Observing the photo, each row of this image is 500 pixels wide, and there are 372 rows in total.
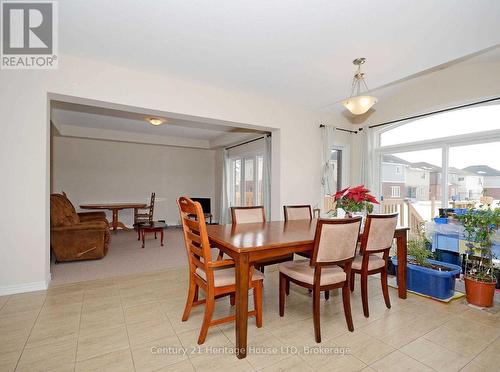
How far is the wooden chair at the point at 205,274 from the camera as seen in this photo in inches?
72.3

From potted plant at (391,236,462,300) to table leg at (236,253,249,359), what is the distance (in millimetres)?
2149

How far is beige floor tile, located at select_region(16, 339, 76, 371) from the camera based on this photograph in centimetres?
161

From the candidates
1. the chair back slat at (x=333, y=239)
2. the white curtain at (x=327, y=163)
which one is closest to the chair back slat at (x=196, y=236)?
the chair back slat at (x=333, y=239)

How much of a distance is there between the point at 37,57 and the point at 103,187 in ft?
14.7

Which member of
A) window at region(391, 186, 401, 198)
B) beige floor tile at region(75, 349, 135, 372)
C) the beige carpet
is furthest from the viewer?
window at region(391, 186, 401, 198)

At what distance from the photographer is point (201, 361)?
1686 mm

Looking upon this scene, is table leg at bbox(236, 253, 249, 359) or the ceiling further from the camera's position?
the ceiling

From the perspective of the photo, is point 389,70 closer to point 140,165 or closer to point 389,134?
point 389,134

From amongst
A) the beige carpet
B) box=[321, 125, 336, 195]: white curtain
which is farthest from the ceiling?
the beige carpet

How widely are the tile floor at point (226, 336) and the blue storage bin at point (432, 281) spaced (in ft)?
0.44

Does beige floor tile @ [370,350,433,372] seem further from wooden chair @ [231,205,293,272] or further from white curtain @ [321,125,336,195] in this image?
white curtain @ [321,125,336,195]

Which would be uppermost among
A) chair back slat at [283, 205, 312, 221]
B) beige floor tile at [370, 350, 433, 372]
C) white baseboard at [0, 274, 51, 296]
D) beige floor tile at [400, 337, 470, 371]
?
chair back slat at [283, 205, 312, 221]

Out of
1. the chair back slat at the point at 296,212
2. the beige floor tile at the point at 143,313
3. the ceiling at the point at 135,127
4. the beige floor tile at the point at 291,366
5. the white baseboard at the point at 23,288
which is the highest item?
the ceiling at the point at 135,127

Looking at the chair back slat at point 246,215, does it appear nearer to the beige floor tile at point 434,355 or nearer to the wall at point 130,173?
the beige floor tile at point 434,355
